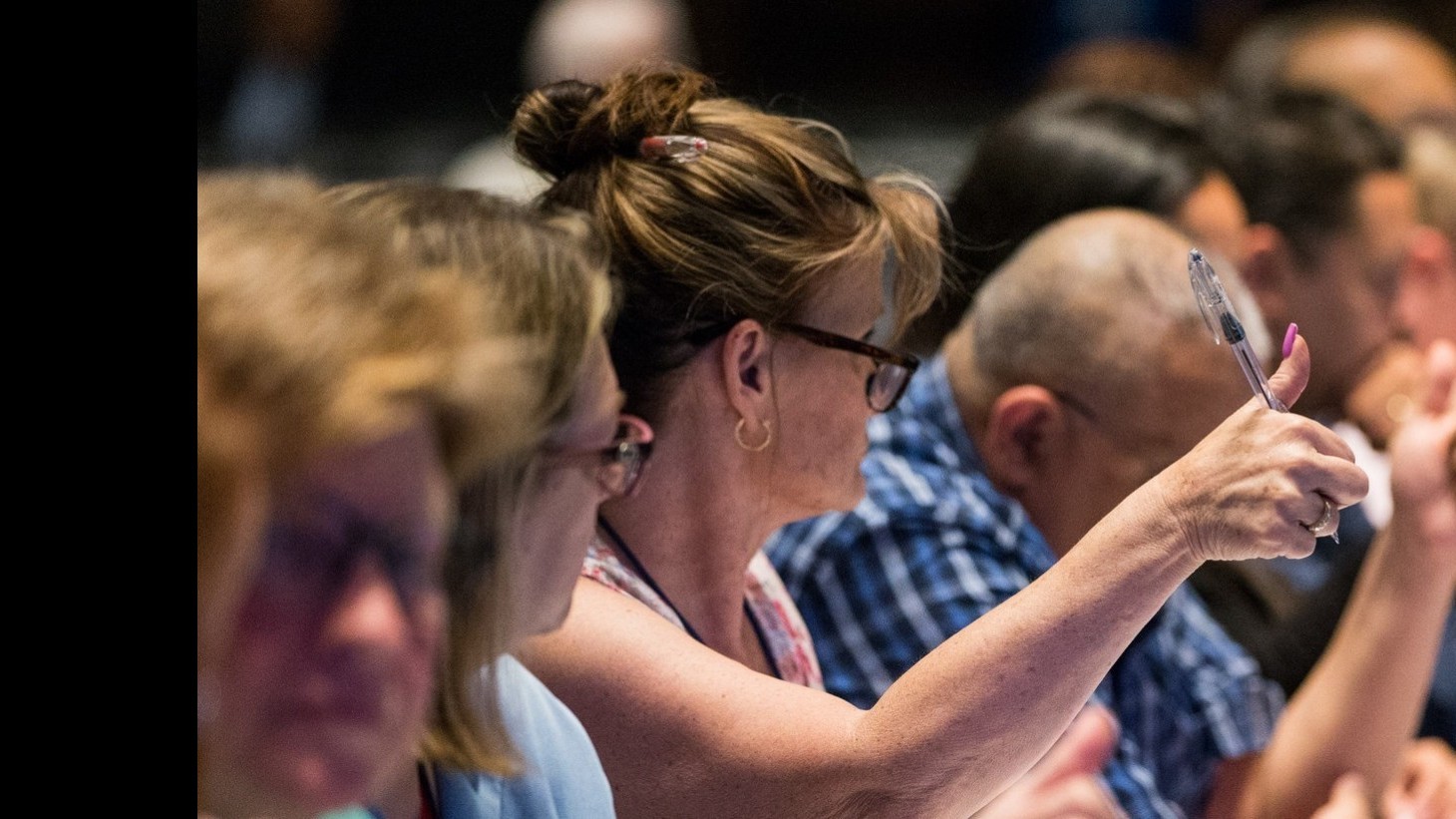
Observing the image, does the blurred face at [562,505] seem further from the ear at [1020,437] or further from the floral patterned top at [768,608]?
the ear at [1020,437]

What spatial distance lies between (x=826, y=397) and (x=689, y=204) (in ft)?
0.75

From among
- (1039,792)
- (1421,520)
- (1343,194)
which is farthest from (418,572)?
(1343,194)

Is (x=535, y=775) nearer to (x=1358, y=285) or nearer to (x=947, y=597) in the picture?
(x=947, y=597)

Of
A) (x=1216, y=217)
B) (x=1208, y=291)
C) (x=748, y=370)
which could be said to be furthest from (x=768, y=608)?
(x=1216, y=217)

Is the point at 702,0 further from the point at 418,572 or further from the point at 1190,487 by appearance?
the point at 418,572

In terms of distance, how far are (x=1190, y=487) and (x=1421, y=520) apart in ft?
2.82

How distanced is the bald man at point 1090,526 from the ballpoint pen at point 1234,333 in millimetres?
361

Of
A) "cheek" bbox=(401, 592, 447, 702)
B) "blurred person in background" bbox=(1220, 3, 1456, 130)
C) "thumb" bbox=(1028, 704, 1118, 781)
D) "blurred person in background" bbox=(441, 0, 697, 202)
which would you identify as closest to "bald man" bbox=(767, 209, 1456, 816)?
"thumb" bbox=(1028, 704, 1118, 781)

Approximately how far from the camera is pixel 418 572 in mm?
911

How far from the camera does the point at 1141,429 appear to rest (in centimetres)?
194

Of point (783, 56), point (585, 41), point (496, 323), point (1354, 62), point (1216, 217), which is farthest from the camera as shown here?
point (783, 56)

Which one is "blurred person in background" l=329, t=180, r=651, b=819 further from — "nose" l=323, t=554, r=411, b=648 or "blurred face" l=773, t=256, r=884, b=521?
"blurred face" l=773, t=256, r=884, b=521

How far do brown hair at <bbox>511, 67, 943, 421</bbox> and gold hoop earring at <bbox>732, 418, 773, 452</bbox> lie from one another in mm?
77

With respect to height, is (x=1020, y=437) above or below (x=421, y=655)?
below
